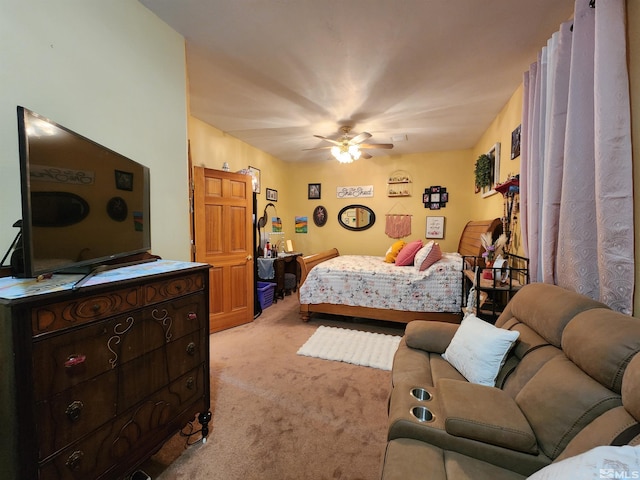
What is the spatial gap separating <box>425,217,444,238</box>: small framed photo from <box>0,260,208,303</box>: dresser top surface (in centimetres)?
464

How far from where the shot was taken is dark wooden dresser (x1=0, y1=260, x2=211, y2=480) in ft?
2.76

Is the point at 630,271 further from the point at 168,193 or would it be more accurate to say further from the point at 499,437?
the point at 168,193

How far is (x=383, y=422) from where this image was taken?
182 centimetres

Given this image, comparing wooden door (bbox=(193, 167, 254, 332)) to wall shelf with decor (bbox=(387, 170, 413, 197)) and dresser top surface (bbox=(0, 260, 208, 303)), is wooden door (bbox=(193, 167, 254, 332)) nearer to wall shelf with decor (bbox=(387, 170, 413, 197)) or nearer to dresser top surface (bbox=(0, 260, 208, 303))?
dresser top surface (bbox=(0, 260, 208, 303))

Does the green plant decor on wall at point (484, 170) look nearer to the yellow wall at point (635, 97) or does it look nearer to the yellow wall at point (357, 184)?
the yellow wall at point (357, 184)

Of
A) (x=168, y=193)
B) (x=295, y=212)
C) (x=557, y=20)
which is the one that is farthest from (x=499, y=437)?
(x=295, y=212)

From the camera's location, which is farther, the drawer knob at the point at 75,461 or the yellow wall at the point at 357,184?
the yellow wall at the point at 357,184

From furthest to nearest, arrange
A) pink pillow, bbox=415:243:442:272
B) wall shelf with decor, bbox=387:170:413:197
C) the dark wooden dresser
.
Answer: wall shelf with decor, bbox=387:170:413:197, pink pillow, bbox=415:243:442:272, the dark wooden dresser

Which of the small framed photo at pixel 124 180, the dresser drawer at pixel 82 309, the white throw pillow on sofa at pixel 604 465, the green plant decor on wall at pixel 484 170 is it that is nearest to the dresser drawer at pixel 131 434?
the dresser drawer at pixel 82 309

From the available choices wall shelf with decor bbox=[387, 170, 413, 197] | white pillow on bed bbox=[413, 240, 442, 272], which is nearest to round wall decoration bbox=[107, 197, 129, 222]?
white pillow on bed bbox=[413, 240, 442, 272]

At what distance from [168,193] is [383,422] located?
223cm

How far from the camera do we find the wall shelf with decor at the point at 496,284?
214 cm

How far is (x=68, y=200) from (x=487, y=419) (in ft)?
5.97

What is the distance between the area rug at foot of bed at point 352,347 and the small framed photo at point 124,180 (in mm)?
2112
